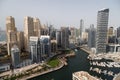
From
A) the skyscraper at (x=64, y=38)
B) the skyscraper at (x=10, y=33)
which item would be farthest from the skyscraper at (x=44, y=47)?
the skyscraper at (x=64, y=38)

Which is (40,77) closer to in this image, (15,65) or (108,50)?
(15,65)

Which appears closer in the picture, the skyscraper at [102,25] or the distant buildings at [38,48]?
the distant buildings at [38,48]

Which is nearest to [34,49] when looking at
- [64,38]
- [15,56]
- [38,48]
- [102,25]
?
[38,48]

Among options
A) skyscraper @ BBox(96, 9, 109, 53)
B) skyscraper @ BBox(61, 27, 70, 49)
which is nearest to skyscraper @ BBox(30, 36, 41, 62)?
skyscraper @ BBox(61, 27, 70, 49)

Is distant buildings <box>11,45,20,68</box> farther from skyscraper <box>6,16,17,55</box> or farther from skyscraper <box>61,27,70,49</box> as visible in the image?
skyscraper <box>61,27,70,49</box>

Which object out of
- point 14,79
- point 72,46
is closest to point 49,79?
point 14,79

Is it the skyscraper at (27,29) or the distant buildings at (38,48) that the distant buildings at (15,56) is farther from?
the skyscraper at (27,29)

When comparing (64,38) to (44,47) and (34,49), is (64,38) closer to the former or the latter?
(44,47)

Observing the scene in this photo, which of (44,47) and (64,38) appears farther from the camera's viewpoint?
(64,38)

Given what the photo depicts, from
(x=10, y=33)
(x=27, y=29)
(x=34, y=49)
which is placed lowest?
(x=34, y=49)

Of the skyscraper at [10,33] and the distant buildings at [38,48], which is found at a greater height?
the skyscraper at [10,33]

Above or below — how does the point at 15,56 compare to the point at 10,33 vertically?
below
